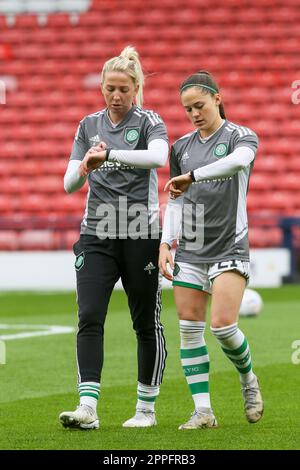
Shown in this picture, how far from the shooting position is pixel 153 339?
20.1 ft

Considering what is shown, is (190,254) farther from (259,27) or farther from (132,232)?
(259,27)

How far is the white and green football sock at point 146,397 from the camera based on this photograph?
20.1ft

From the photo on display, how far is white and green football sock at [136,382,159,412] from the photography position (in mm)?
6113

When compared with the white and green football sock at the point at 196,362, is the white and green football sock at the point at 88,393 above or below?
below

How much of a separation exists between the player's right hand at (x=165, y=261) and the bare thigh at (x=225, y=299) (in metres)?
0.25

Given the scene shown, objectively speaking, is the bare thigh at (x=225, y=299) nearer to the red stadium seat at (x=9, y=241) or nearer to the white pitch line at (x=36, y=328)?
the white pitch line at (x=36, y=328)


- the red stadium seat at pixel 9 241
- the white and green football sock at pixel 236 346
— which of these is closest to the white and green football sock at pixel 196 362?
the white and green football sock at pixel 236 346

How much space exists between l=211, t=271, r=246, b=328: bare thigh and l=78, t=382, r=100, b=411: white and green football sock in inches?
27.9

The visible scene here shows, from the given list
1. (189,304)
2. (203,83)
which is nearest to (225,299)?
(189,304)

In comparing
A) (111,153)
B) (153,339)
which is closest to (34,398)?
(153,339)

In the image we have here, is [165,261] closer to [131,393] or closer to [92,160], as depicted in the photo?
[92,160]

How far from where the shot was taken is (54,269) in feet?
60.6

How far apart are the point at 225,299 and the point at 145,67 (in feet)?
52.5
